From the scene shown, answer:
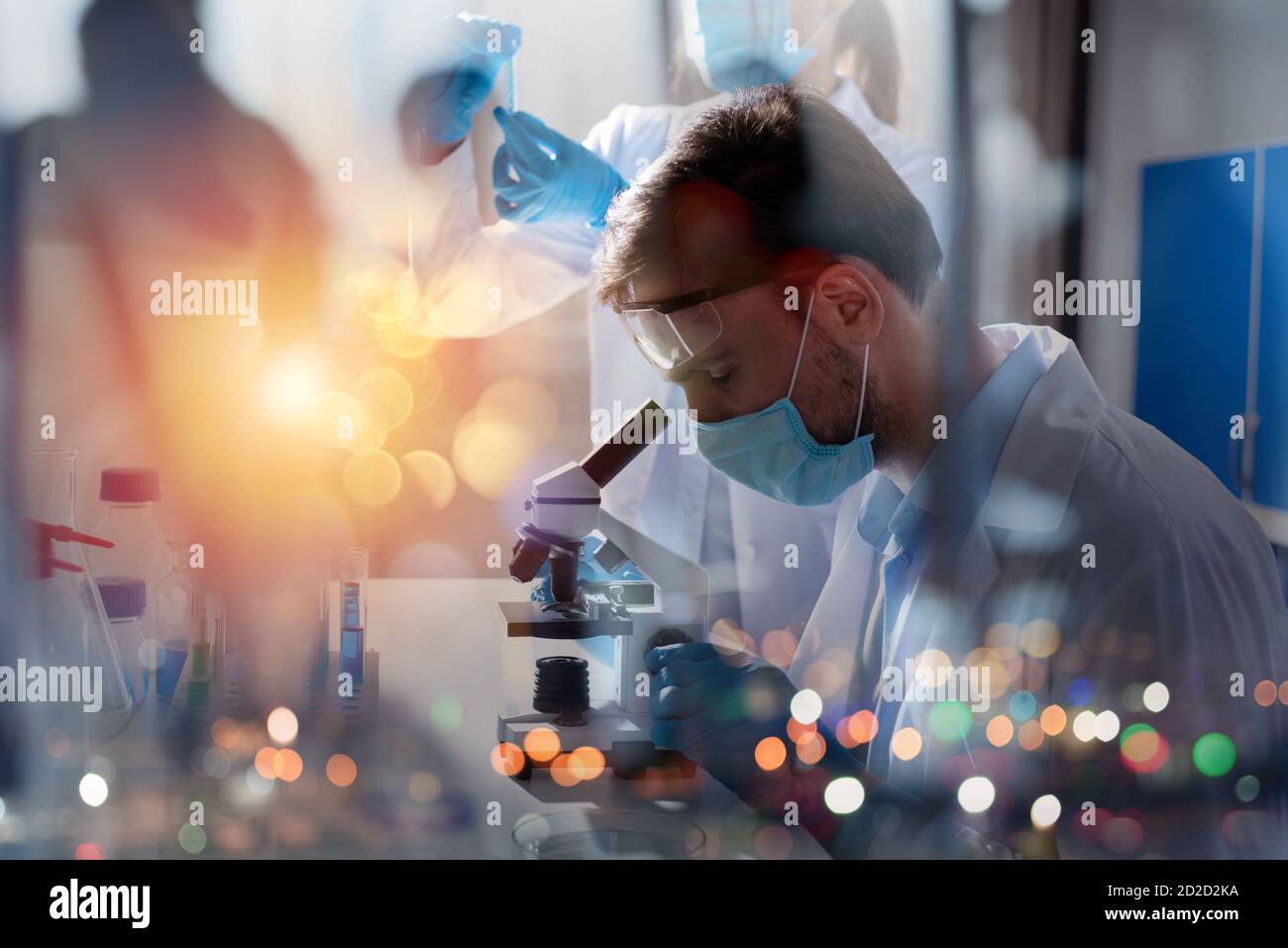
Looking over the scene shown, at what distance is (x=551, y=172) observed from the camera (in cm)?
152

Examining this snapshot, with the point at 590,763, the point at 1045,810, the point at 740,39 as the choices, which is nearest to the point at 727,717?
the point at 590,763

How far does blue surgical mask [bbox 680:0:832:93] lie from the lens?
1.46 meters

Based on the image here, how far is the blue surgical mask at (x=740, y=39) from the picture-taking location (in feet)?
4.80

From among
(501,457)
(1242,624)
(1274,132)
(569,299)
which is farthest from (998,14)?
(501,457)

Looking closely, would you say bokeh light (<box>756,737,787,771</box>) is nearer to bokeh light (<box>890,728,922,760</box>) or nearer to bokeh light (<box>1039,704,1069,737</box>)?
bokeh light (<box>890,728,922,760</box>)

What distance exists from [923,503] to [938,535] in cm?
4

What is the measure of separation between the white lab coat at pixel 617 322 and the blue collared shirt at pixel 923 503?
0.27 m

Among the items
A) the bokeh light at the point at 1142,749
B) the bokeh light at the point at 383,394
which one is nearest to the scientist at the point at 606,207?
the bokeh light at the point at 383,394

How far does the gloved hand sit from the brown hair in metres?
0.45

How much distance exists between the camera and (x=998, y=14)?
47.4 inches

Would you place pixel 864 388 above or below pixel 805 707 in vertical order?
above

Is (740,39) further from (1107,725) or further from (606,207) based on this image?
(1107,725)

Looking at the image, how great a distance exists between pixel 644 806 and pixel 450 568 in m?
0.78

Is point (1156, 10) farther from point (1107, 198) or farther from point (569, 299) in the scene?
point (569, 299)
